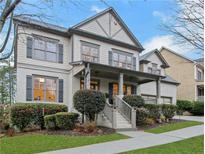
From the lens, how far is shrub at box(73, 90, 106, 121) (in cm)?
1730

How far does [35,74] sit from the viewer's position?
1955 cm

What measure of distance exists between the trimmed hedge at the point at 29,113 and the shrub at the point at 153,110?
6.73m

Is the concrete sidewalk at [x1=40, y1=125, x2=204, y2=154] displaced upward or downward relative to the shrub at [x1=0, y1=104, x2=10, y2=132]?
downward

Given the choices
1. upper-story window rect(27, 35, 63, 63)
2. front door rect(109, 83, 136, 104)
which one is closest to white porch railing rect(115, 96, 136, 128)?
front door rect(109, 83, 136, 104)

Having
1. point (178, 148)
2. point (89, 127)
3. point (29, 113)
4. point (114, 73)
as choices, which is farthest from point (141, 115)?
point (178, 148)

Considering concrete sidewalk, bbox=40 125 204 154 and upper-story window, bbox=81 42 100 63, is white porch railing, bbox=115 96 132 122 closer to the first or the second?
concrete sidewalk, bbox=40 125 204 154

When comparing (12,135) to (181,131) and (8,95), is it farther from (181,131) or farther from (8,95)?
(8,95)

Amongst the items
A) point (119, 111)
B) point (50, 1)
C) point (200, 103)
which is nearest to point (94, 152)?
point (50, 1)

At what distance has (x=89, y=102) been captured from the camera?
17.3 meters

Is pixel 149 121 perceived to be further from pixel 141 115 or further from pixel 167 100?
pixel 167 100

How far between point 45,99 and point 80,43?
4757mm

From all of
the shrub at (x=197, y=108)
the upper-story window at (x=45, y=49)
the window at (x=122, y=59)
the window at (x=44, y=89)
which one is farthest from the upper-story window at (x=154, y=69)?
the window at (x=44, y=89)

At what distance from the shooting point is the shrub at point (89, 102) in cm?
1730

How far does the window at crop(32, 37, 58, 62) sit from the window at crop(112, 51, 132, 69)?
16.8ft
